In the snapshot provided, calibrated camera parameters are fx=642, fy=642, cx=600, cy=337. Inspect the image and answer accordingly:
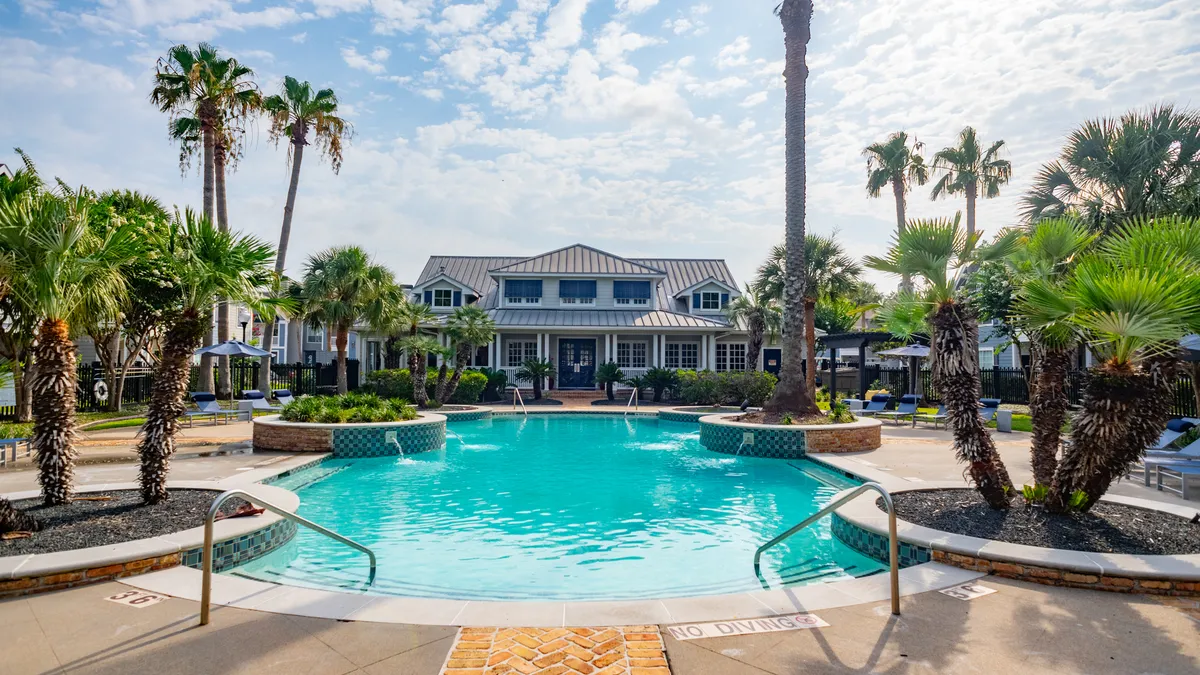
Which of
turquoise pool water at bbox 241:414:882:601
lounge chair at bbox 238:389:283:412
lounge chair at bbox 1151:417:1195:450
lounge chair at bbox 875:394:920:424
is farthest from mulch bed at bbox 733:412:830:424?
lounge chair at bbox 238:389:283:412

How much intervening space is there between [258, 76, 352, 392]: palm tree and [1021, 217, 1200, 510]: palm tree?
25.5 m

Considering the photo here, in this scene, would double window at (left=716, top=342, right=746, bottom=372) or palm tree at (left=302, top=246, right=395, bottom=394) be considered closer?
palm tree at (left=302, top=246, right=395, bottom=394)

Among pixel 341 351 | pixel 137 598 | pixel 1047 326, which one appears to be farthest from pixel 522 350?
pixel 137 598

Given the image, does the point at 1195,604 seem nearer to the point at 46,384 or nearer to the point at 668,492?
the point at 668,492

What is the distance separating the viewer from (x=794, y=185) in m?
16.4

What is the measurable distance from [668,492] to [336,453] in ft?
23.7

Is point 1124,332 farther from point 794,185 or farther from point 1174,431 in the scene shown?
point 794,185

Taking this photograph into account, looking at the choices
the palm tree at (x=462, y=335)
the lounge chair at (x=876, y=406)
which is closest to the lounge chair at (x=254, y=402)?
the palm tree at (x=462, y=335)

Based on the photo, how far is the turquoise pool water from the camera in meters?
6.34

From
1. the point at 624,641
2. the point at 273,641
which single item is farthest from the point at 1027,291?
the point at 273,641

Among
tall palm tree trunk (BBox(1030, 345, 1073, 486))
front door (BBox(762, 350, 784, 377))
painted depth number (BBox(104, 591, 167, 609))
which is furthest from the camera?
front door (BBox(762, 350, 784, 377))

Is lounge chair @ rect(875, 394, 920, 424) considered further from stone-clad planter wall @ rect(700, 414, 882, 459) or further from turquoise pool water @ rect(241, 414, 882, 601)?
turquoise pool water @ rect(241, 414, 882, 601)

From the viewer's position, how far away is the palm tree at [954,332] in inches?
271

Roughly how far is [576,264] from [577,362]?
4.91 metres
